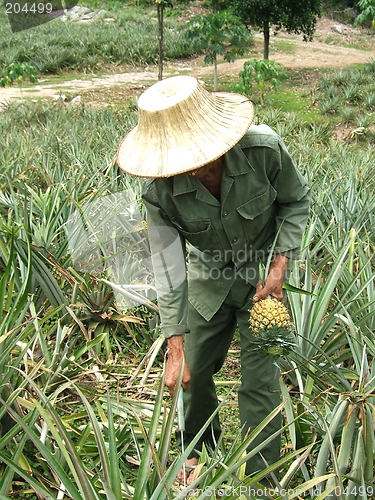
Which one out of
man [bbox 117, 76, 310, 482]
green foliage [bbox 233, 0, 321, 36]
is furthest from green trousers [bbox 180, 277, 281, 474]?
green foliage [bbox 233, 0, 321, 36]

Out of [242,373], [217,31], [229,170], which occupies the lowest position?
[217,31]

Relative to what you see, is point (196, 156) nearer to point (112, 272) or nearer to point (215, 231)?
point (215, 231)

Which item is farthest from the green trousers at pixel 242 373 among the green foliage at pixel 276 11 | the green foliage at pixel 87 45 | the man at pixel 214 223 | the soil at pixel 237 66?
the green foliage at pixel 87 45

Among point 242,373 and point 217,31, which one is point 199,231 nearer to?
point 242,373

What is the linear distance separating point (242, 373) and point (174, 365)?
0.30m

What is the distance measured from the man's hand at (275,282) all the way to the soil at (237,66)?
8635 mm

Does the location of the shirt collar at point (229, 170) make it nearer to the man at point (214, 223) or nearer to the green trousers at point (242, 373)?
the man at point (214, 223)

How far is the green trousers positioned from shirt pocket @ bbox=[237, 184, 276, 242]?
0.18 m

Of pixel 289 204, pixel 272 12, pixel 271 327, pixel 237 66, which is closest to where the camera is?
pixel 271 327

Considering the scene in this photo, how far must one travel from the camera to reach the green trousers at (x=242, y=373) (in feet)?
6.41

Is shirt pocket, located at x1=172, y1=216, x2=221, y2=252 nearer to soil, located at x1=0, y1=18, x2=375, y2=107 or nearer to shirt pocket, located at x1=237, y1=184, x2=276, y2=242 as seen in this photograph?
shirt pocket, located at x1=237, y1=184, x2=276, y2=242

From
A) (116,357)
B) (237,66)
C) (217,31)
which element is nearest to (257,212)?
(116,357)

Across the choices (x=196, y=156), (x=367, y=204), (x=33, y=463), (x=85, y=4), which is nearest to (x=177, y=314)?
(x=196, y=156)

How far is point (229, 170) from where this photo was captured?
182 centimetres
